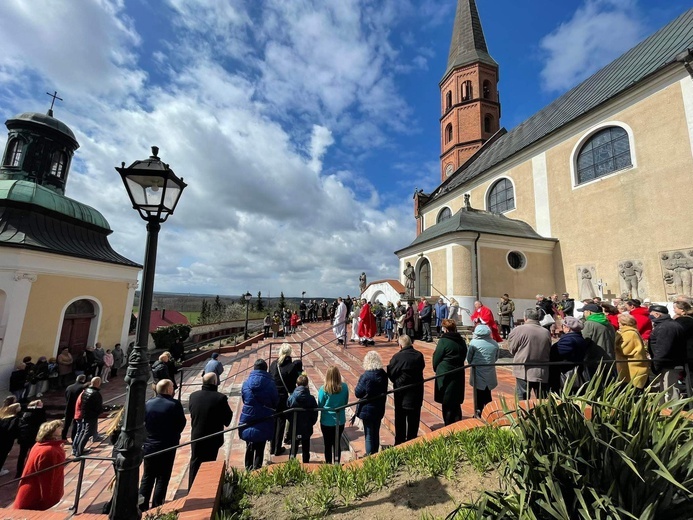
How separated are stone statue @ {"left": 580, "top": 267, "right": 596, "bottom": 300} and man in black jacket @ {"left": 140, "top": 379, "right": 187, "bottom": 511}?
16.8m

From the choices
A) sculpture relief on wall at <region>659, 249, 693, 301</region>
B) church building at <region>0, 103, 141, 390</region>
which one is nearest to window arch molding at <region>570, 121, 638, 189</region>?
sculpture relief on wall at <region>659, 249, 693, 301</region>

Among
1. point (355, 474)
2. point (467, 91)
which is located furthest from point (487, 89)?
point (355, 474)

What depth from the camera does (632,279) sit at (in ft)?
40.6

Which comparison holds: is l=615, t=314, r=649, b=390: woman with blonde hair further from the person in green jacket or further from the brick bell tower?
the brick bell tower

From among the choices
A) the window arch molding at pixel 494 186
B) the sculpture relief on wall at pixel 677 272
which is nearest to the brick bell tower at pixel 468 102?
the window arch molding at pixel 494 186

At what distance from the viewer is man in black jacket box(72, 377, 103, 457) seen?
21.1 ft

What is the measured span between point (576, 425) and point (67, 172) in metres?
26.9

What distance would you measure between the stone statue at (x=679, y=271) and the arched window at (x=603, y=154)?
4.28m

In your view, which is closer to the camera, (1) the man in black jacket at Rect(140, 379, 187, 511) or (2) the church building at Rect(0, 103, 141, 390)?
(1) the man in black jacket at Rect(140, 379, 187, 511)

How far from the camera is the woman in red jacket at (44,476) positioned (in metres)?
3.66

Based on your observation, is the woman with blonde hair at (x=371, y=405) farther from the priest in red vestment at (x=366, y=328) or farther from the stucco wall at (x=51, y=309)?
the stucco wall at (x=51, y=309)

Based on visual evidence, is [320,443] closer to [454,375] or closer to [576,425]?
[454,375]

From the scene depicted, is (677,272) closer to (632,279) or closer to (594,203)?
(632,279)

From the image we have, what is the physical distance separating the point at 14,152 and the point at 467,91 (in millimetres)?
36580
